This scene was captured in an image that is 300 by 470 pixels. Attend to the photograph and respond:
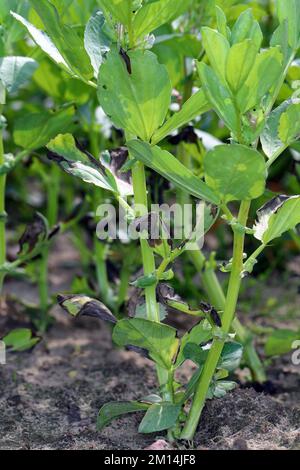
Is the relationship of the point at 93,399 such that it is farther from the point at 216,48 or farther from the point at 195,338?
the point at 216,48

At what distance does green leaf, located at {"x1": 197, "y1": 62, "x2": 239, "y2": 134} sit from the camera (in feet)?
3.70

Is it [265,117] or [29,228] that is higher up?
[265,117]

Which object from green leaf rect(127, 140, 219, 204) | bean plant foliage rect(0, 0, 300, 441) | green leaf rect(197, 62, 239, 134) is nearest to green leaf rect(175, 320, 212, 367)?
bean plant foliage rect(0, 0, 300, 441)

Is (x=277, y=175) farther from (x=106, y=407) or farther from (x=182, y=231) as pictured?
(x=106, y=407)

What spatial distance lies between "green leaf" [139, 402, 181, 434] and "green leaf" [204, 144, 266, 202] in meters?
0.38

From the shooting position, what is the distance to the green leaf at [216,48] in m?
1.10

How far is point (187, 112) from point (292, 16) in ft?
0.77

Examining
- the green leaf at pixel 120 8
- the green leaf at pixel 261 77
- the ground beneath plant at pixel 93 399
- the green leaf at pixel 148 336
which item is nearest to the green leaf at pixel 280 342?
the ground beneath plant at pixel 93 399

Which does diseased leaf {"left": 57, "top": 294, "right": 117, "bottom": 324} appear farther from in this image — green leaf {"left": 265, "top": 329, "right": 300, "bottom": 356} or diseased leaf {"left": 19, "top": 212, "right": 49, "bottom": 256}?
green leaf {"left": 265, "top": 329, "right": 300, "bottom": 356}

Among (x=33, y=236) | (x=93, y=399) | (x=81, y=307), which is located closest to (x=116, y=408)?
(x=81, y=307)

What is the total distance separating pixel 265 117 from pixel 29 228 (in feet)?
2.27

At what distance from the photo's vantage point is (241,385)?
66.1 inches

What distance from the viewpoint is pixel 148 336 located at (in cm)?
125

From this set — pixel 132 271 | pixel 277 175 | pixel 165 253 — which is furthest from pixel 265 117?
pixel 277 175
